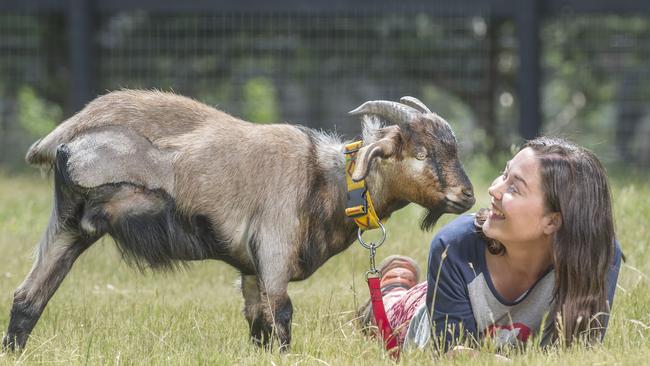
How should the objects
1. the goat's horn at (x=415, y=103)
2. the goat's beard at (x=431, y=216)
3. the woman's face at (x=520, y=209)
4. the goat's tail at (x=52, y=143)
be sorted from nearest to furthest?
the woman's face at (x=520, y=209) < the goat's tail at (x=52, y=143) < the goat's beard at (x=431, y=216) < the goat's horn at (x=415, y=103)

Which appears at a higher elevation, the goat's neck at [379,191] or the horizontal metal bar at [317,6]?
the horizontal metal bar at [317,6]

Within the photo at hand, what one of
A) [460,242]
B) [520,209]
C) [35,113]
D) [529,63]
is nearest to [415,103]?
[460,242]

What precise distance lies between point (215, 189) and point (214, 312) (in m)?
1.13

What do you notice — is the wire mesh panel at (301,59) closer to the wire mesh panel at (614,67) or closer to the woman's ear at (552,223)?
the wire mesh panel at (614,67)

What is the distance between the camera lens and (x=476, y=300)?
4.75 metres

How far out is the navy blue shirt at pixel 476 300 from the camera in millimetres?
4738

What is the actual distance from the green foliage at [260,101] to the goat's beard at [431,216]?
23.9ft

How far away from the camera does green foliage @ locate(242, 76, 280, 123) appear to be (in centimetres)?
1280

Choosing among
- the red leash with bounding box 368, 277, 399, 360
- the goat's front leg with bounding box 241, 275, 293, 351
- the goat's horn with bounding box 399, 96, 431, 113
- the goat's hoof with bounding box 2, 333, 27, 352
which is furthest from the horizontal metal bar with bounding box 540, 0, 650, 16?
the goat's hoof with bounding box 2, 333, 27, 352

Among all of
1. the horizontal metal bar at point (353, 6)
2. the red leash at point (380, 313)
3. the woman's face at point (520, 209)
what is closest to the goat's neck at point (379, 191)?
the red leash at point (380, 313)

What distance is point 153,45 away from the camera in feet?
43.1

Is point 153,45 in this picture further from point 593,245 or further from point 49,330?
point 593,245

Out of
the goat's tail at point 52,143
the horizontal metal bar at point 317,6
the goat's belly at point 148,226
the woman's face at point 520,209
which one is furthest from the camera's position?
the horizontal metal bar at point 317,6

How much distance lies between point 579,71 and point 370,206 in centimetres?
890
